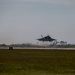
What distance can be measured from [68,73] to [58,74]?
5.02ft

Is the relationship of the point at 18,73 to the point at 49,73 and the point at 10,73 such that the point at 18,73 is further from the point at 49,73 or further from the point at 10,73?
the point at 49,73

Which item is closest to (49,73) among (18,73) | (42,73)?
(42,73)

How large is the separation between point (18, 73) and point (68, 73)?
5.49m

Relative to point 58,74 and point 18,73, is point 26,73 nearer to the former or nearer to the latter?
point 18,73

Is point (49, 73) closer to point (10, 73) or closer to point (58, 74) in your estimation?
point (58, 74)

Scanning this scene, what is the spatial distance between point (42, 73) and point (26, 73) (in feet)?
5.73

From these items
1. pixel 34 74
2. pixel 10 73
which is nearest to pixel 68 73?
pixel 34 74

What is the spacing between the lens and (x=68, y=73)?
102 feet

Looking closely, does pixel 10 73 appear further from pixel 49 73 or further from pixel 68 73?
pixel 68 73

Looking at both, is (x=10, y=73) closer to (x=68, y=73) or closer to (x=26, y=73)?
(x=26, y=73)

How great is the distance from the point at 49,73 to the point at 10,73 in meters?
4.28

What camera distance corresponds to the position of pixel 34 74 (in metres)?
30.0

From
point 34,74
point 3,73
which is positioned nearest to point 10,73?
point 3,73

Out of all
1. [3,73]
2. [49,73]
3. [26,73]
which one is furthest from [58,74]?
[3,73]
